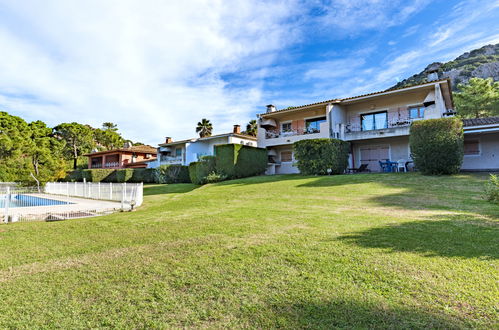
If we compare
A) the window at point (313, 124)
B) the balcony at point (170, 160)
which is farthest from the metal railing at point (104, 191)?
the window at point (313, 124)

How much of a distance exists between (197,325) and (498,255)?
4.67m

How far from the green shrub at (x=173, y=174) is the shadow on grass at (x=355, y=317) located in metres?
25.6

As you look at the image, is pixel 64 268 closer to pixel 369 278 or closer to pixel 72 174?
pixel 369 278

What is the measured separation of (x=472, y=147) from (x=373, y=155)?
6662 mm

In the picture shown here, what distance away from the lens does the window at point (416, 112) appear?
21.2 m

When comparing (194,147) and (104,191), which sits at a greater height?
(194,147)

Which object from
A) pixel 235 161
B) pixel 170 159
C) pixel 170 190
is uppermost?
pixel 170 159

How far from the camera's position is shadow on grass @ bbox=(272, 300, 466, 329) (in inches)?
100.0

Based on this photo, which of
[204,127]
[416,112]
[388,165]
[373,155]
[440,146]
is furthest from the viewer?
[204,127]

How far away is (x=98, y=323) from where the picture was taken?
2.78m

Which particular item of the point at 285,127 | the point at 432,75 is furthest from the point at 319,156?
the point at 432,75

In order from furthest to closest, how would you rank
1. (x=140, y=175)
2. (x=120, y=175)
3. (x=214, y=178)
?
1. (x=120, y=175)
2. (x=140, y=175)
3. (x=214, y=178)

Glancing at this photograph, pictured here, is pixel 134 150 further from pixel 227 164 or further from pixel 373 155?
pixel 373 155

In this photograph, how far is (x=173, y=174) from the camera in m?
28.1
